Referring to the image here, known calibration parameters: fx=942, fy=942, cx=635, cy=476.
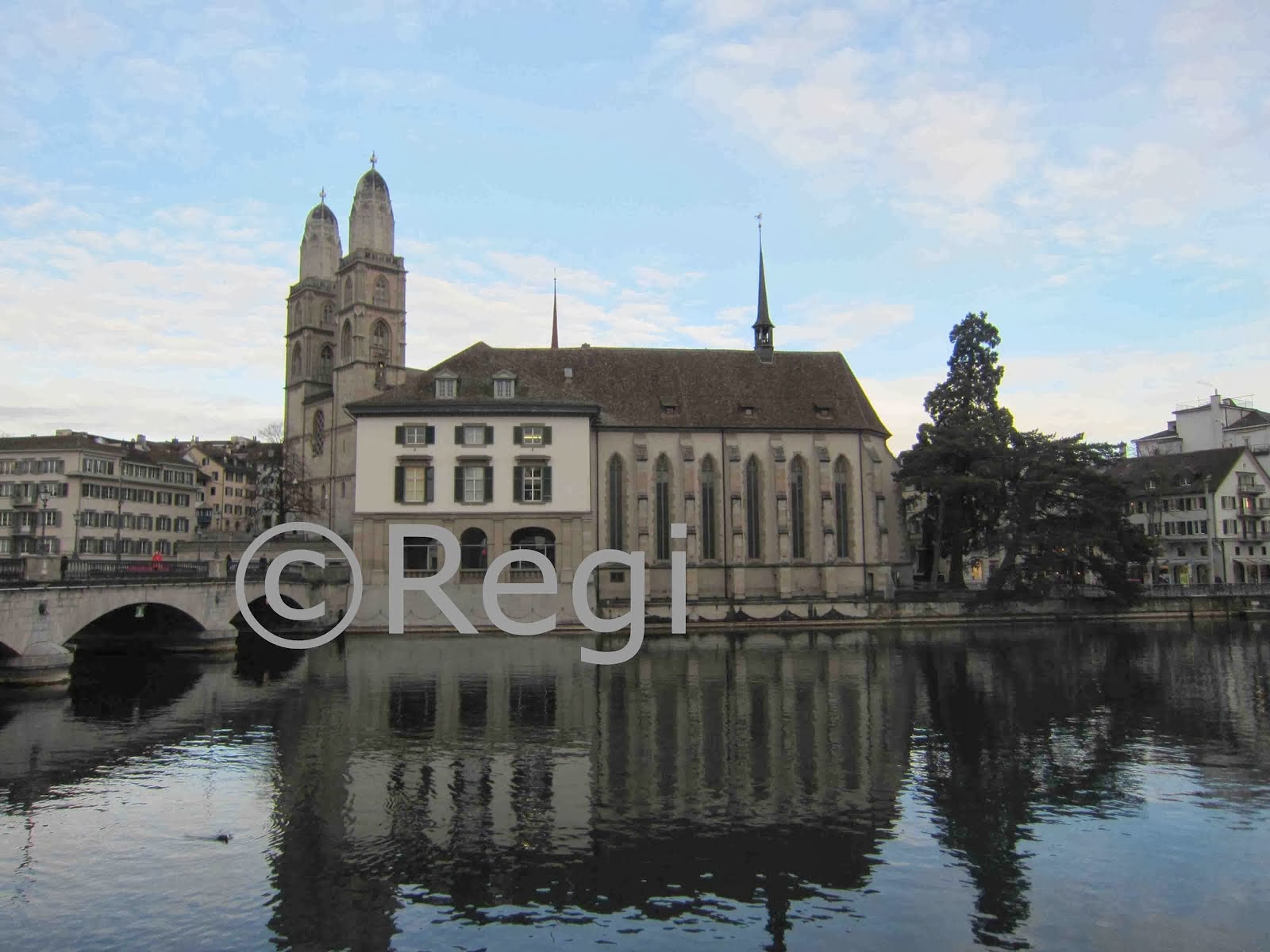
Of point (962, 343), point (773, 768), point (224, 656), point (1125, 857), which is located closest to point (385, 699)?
point (773, 768)

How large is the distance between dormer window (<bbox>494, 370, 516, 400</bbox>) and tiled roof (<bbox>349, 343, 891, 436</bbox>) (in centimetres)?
144

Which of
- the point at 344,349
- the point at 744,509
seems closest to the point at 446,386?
the point at 744,509

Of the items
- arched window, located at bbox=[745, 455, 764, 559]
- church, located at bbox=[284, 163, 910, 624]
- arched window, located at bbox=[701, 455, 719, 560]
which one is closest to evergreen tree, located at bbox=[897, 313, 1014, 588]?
church, located at bbox=[284, 163, 910, 624]

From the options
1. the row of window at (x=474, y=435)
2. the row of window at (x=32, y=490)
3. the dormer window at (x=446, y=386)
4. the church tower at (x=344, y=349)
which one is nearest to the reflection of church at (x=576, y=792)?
the row of window at (x=474, y=435)

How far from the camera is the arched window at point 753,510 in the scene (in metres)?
66.9

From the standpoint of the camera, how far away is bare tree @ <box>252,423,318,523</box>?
84062mm

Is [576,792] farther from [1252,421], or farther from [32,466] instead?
[1252,421]

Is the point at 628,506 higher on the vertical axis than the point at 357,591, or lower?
higher

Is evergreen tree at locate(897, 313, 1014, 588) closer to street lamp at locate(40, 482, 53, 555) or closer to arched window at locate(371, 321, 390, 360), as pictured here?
arched window at locate(371, 321, 390, 360)

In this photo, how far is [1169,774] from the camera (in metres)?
21.7

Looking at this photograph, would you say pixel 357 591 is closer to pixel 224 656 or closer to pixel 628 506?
pixel 224 656

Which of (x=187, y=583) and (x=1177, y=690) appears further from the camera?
(x=187, y=583)

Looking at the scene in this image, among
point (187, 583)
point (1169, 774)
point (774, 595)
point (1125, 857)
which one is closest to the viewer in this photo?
point (1125, 857)

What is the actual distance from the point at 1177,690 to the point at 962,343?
4341cm
